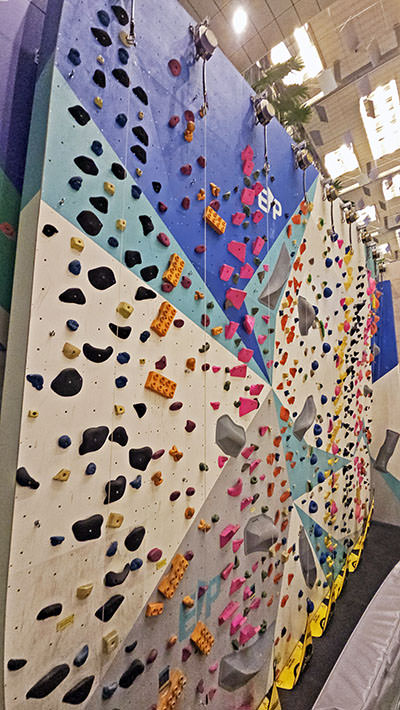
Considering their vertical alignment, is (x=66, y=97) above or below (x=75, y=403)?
above

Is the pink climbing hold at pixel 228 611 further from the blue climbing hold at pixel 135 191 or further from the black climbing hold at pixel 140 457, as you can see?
the blue climbing hold at pixel 135 191

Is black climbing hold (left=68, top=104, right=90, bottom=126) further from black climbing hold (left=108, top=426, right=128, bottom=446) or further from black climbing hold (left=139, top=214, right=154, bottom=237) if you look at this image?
black climbing hold (left=108, top=426, right=128, bottom=446)

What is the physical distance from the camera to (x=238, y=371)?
1727 millimetres

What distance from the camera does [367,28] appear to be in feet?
9.89

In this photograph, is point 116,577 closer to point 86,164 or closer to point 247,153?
point 86,164

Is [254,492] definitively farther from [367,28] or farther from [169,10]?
[367,28]

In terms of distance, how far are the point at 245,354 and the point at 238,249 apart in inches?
20.8

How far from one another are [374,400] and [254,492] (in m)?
3.03

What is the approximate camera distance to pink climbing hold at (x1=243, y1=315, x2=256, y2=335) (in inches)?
69.8

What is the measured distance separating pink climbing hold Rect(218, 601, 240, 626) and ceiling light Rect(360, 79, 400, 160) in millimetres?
4670

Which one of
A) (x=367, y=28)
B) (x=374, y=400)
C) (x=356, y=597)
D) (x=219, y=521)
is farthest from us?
(x=374, y=400)

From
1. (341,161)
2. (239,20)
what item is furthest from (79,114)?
(341,161)

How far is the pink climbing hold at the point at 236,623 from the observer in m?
1.61

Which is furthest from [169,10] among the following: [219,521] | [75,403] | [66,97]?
[219,521]
